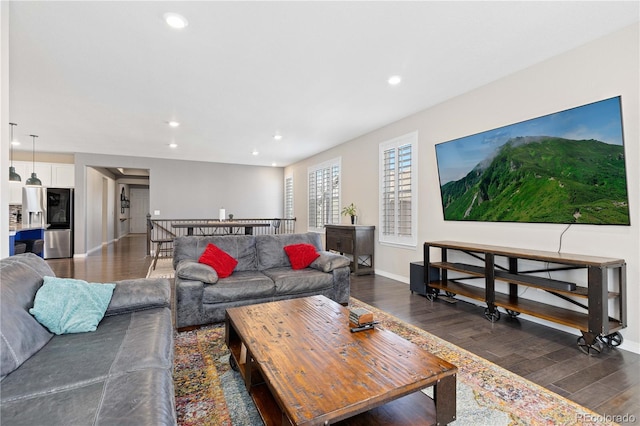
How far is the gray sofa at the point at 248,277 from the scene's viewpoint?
117 inches

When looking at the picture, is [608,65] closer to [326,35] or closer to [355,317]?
[326,35]

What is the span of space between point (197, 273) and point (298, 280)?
1.06 m

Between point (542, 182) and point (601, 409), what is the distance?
2041 mm

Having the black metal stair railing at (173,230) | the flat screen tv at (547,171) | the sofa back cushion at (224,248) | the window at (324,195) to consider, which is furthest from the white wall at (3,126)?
the window at (324,195)

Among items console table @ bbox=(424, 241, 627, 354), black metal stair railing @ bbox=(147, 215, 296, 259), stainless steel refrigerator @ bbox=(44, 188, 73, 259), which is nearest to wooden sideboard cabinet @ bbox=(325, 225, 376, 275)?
console table @ bbox=(424, 241, 627, 354)

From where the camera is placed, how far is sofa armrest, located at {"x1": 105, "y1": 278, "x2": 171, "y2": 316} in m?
2.13

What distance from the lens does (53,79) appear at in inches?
138

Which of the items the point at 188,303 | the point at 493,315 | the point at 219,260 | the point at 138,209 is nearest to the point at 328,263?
the point at 219,260

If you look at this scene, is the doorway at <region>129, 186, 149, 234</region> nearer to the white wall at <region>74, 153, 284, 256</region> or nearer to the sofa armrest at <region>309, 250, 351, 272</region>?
the white wall at <region>74, 153, 284, 256</region>

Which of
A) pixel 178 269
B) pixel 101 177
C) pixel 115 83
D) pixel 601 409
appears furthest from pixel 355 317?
pixel 101 177

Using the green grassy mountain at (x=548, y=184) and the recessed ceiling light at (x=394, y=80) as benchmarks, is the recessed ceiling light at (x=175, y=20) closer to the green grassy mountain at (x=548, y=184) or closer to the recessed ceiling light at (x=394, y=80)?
the recessed ceiling light at (x=394, y=80)

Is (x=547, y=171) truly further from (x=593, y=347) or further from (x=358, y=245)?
(x=358, y=245)

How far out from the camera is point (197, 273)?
3.02 metres

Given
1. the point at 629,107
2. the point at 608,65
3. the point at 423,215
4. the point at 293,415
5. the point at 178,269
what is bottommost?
the point at 293,415
